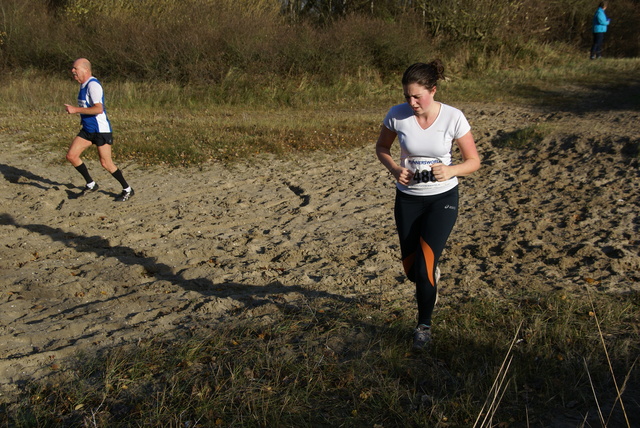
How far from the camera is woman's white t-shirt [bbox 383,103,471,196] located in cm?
429

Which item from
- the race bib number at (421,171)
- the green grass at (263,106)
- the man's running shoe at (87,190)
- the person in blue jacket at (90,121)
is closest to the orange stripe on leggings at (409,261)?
the race bib number at (421,171)

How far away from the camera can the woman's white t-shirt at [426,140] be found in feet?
14.1

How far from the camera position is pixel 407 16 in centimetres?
2228

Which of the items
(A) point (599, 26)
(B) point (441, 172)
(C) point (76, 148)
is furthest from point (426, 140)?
(A) point (599, 26)

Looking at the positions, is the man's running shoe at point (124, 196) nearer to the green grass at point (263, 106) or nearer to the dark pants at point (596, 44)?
the green grass at point (263, 106)

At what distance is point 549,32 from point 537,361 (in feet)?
74.7

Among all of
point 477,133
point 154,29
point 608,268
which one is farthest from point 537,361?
point 154,29

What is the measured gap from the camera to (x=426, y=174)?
4301mm

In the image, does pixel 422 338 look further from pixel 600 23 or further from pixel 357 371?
pixel 600 23

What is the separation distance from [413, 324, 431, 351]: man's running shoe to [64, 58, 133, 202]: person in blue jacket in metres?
5.93

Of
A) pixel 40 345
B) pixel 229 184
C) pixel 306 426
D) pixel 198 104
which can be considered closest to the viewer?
pixel 306 426

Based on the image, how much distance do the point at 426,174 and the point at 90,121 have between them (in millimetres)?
6242

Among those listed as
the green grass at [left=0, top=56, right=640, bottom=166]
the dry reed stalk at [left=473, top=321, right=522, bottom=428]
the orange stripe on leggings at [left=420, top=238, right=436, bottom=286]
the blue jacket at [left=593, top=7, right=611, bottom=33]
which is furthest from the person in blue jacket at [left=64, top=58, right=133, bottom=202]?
the blue jacket at [left=593, top=7, right=611, bottom=33]

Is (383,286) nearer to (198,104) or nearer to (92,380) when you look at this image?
(92,380)
